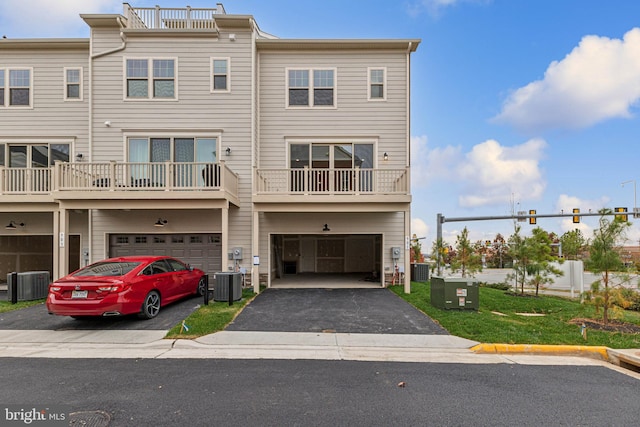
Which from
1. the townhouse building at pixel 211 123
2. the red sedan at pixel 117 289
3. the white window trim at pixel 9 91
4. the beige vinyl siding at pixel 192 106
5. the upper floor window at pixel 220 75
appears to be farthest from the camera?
the white window trim at pixel 9 91

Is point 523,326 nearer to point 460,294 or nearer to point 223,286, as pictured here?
point 460,294

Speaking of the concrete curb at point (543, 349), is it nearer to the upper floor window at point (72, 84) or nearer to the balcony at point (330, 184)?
the balcony at point (330, 184)

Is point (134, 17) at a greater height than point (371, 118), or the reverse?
point (134, 17)

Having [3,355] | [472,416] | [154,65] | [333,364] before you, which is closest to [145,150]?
[154,65]

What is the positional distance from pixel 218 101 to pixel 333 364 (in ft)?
34.6

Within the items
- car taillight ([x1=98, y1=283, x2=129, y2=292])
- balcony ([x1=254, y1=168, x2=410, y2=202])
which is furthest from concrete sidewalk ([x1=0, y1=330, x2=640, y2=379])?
balcony ([x1=254, y1=168, x2=410, y2=202])

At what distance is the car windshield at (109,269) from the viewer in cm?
730

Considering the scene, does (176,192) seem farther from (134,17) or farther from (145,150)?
(134,17)

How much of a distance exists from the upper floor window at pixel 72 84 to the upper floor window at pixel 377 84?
11280 millimetres

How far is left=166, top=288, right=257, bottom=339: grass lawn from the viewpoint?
21.5 feet

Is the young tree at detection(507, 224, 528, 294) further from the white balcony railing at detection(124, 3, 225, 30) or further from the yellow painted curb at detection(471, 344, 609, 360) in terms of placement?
the white balcony railing at detection(124, 3, 225, 30)

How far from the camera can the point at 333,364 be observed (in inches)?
200

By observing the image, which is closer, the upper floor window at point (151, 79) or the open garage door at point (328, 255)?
the upper floor window at point (151, 79)
